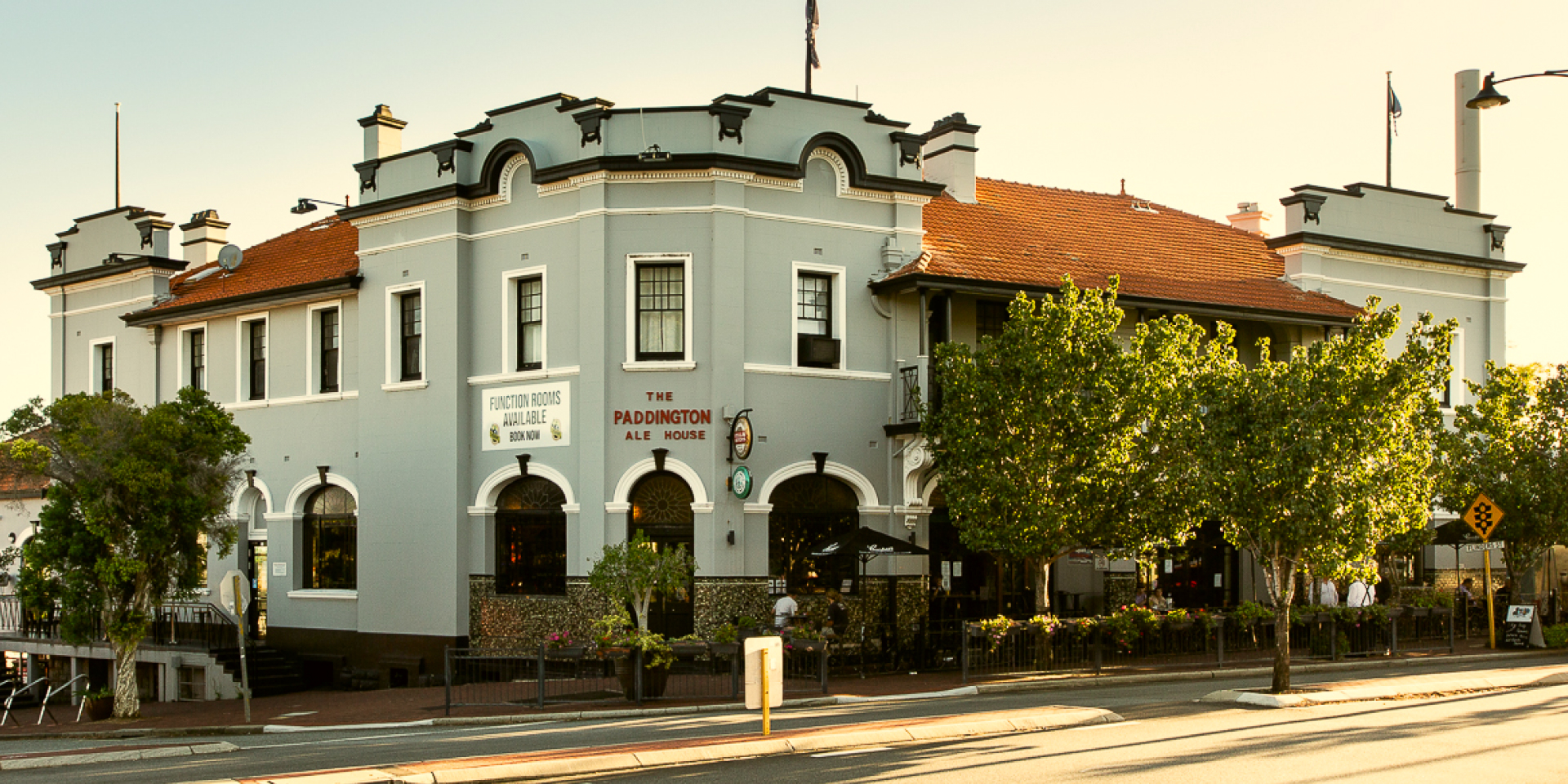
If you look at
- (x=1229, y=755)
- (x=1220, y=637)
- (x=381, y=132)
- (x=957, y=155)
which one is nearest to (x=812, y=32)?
(x=957, y=155)

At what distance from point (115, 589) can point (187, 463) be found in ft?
7.96

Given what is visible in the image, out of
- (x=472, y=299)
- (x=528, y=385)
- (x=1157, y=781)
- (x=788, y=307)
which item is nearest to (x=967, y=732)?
(x=1157, y=781)

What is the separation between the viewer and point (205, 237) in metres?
36.4

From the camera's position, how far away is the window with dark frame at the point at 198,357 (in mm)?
33156

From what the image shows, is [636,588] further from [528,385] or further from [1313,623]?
[1313,623]

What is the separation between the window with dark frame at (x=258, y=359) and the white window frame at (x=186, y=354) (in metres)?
1.33

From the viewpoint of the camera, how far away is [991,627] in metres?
22.7

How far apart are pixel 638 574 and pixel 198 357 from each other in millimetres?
16295

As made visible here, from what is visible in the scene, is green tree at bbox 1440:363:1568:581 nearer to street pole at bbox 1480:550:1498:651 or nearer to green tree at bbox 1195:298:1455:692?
street pole at bbox 1480:550:1498:651

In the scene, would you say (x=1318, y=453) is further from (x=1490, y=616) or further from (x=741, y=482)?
(x=1490, y=616)

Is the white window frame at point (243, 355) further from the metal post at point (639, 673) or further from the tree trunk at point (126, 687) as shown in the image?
the metal post at point (639, 673)

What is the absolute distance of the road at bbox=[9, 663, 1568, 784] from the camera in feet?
46.2

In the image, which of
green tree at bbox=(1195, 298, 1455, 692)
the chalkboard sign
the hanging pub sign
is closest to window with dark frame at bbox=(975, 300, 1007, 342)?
the hanging pub sign

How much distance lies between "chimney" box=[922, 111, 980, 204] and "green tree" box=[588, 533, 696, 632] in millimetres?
12310
